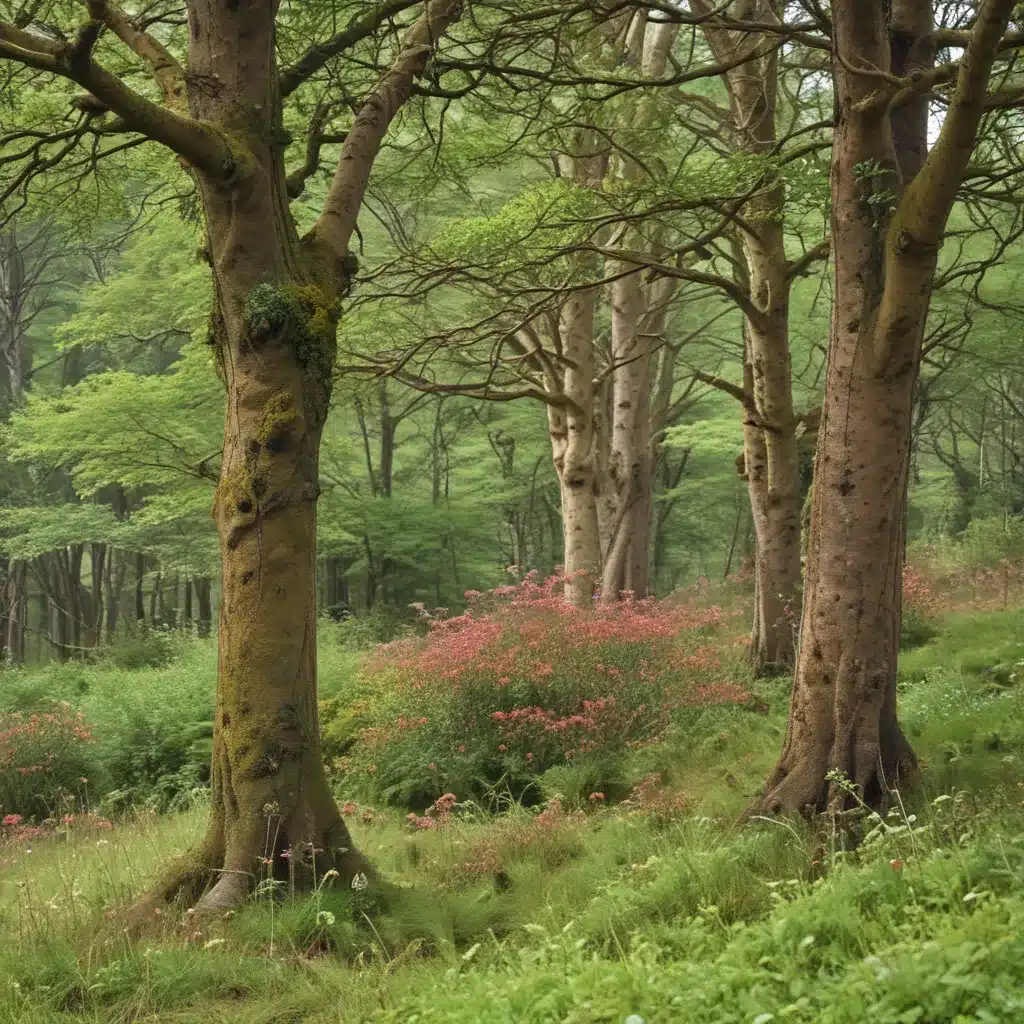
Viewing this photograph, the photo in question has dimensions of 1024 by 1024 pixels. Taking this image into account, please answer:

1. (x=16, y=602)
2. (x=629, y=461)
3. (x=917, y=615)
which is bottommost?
(x=16, y=602)

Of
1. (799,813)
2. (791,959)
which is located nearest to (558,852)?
(799,813)

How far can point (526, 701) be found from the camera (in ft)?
29.3

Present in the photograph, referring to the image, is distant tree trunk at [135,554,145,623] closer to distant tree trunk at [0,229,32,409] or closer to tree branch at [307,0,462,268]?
distant tree trunk at [0,229,32,409]

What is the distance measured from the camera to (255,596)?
Result: 5.07 m

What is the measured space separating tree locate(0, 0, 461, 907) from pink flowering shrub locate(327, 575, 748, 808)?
10.1ft

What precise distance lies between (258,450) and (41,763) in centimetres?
667

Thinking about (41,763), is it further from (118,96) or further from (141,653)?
(141,653)

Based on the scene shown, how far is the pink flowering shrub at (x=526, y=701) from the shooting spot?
8.33 metres

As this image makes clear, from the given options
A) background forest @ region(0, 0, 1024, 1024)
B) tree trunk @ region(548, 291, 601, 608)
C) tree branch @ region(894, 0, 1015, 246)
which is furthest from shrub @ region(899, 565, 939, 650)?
tree branch @ region(894, 0, 1015, 246)

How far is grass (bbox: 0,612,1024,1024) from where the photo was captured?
2.74 meters

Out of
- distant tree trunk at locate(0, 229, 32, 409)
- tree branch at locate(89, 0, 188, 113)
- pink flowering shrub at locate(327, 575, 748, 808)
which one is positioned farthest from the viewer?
distant tree trunk at locate(0, 229, 32, 409)

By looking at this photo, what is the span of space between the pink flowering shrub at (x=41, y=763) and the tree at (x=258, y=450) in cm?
547

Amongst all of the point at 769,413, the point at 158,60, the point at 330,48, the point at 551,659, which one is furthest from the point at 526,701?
the point at 158,60

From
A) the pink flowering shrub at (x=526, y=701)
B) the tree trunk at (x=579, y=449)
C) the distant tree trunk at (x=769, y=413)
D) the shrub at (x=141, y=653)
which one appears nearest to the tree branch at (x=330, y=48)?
the distant tree trunk at (x=769, y=413)
